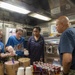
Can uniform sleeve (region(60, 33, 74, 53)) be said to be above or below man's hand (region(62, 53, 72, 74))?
above

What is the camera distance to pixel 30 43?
2.89 m

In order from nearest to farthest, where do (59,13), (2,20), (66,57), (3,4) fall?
(66,57) < (3,4) < (59,13) < (2,20)

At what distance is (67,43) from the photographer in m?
1.32

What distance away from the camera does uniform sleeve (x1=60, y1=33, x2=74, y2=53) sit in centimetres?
131

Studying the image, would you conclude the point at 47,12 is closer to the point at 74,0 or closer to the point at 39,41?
the point at 74,0

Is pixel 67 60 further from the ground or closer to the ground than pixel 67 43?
closer to the ground

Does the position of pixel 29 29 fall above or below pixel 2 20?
below

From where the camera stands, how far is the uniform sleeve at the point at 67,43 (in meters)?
1.31

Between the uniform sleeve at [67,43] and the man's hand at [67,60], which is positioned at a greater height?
the uniform sleeve at [67,43]

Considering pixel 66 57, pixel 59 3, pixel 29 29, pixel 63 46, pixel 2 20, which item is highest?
pixel 59 3

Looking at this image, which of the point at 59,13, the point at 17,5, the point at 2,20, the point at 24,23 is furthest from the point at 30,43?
the point at 24,23

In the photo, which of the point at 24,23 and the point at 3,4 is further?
the point at 24,23

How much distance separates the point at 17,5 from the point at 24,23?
7.55 feet

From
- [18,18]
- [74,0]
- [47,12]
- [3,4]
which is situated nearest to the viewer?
[3,4]
